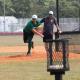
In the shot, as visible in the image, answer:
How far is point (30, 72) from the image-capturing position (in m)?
13.9

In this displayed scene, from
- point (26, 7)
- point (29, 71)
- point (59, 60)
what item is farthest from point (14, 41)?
point (26, 7)

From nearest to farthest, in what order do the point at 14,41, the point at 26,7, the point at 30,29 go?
the point at 30,29 < the point at 14,41 < the point at 26,7

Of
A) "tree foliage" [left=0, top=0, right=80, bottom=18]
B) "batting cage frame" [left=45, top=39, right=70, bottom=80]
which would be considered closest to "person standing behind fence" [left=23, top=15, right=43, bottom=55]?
"batting cage frame" [left=45, top=39, right=70, bottom=80]

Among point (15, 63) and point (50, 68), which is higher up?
point (50, 68)

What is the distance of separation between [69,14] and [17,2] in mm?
18568


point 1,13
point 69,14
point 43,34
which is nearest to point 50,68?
point 43,34

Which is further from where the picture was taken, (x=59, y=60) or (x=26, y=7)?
(x=26, y=7)

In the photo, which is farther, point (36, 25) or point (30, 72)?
point (36, 25)

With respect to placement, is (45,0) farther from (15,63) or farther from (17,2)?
(15,63)

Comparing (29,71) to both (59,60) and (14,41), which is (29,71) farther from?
(14,41)

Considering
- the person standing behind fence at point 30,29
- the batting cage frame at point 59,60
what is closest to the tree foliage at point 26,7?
the person standing behind fence at point 30,29

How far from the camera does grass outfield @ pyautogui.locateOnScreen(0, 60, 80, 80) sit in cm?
1257

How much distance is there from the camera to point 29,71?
46.4 feet

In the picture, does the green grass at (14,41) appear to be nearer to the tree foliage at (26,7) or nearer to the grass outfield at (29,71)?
the grass outfield at (29,71)
